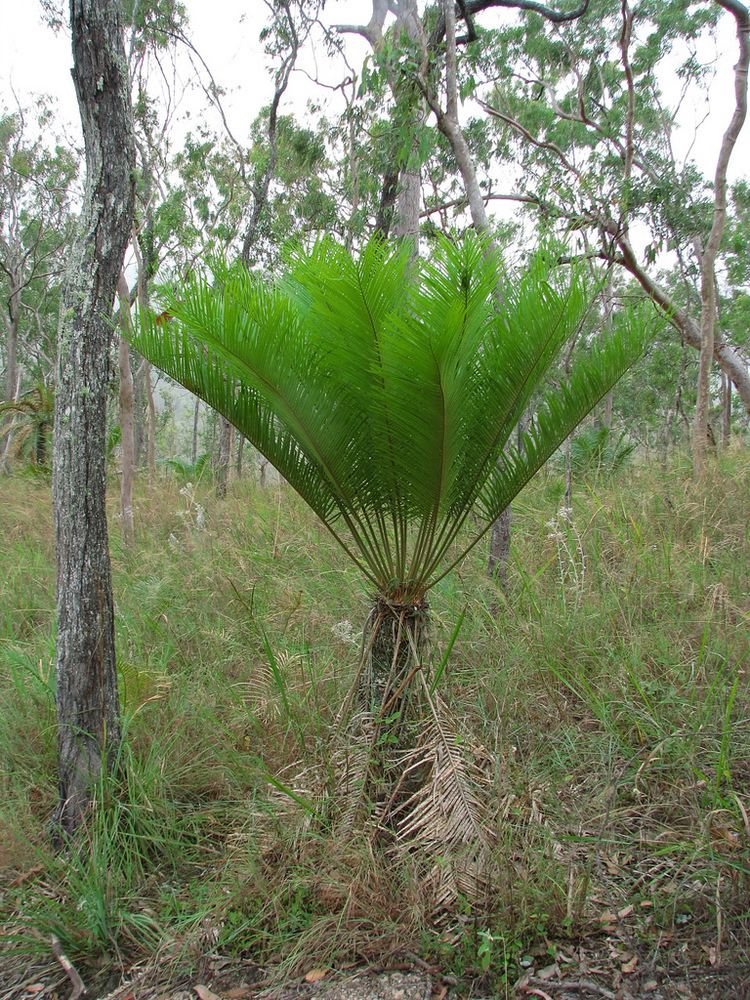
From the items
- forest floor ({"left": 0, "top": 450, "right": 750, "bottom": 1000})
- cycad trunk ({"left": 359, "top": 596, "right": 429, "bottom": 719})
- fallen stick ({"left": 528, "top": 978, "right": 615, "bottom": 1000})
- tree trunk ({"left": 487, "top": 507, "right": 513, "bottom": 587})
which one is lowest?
fallen stick ({"left": 528, "top": 978, "right": 615, "bottom": 1000})

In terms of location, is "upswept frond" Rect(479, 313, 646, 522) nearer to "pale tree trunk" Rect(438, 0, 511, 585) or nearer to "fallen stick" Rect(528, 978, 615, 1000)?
"pale tree trunk" Rect(438, 0, 511, 585)

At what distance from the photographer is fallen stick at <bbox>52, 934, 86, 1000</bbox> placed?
2.22 meters

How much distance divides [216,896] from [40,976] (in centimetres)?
62

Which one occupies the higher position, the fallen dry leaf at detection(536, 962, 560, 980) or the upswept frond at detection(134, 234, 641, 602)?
the upswept frond at detection(134, 234, 641, 602)

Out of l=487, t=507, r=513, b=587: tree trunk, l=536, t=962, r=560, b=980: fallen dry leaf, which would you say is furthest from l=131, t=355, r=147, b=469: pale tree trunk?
l=536, t=962, r=560, b=980: fallen dry leaf

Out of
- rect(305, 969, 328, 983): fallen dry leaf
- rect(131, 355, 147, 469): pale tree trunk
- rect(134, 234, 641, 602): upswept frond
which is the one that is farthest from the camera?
rect(131, 355, 147, 469): pale tree trunk

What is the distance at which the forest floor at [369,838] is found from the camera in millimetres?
2125

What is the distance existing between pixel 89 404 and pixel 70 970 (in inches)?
77.4

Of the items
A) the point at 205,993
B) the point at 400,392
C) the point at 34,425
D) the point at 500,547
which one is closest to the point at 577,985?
the point at 205,993

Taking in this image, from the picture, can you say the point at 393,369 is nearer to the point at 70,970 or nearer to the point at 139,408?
the point at 70,970

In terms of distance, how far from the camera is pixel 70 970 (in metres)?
2.26

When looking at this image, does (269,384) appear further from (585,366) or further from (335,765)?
(335,765)

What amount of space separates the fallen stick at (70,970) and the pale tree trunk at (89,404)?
1.51 ft

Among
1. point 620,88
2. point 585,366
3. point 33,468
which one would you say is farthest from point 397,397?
point 620,88
